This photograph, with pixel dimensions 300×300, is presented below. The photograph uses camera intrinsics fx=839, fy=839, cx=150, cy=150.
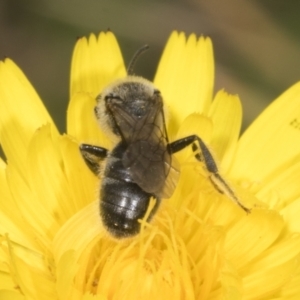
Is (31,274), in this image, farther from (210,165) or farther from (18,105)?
(18,105)

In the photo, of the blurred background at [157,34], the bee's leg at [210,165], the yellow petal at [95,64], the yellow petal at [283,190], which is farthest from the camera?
the blurred background at [157,34]

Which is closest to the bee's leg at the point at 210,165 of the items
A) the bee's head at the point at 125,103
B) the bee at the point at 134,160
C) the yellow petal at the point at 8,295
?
the bee at the point at 134,160

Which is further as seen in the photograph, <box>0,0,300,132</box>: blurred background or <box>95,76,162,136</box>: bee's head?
<box>0,0,300,132</box>: blurred background

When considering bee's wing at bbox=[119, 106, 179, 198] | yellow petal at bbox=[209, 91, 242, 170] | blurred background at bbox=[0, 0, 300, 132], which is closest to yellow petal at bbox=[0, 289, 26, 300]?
bee's wing at bbox=[119, 106, 179, 198]

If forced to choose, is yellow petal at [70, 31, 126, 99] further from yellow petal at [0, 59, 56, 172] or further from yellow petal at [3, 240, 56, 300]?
yellow petal at [3, 240, 56, 300]

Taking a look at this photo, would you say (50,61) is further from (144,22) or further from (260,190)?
(260,190)

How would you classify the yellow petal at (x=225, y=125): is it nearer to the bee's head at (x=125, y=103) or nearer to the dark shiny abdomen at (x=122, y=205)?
the bee's head at (x=125, y=103)

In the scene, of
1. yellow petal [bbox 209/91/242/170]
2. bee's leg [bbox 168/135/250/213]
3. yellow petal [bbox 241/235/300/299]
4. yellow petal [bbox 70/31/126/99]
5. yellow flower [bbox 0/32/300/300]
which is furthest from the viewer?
yellow petal [bbox 70/31/126/99]
